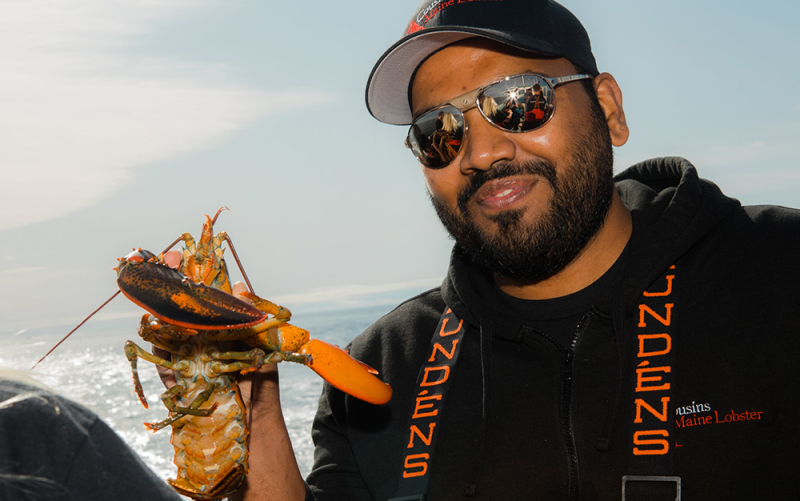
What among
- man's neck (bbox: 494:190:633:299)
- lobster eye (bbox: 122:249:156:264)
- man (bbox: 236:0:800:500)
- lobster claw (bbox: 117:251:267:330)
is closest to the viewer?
lobster claw (bbox: 117:251:267:330)

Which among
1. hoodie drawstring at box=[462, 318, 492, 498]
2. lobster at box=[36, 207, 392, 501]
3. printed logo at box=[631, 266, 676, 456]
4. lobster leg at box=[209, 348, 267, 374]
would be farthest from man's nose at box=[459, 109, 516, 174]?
lobster leg at box=[209, 348, 267, 374]

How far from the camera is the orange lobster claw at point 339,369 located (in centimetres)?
258

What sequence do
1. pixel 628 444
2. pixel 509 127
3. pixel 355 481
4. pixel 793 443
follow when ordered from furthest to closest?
pixel 355 481 → pixel 509 127 → pixel 628 444 → pixel 793 443

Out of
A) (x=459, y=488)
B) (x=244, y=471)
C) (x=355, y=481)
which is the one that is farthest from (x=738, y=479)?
(x=244, y=471)

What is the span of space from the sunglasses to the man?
0.01 meters

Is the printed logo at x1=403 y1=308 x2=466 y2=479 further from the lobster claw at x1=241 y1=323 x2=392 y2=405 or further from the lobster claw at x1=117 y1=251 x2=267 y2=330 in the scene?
the lobster claw at x1=117 y1=251 x2=267 y2=330

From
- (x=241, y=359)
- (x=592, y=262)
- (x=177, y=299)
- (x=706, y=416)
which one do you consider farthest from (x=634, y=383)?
(x=177, y=299)

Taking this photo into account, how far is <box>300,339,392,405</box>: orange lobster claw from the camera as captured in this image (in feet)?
8.46

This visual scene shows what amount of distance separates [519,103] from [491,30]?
403 millimetres

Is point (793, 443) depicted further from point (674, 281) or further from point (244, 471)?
point (244, 471)

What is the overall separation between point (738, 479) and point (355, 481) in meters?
1.96

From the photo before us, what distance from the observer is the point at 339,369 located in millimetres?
Result: 2586

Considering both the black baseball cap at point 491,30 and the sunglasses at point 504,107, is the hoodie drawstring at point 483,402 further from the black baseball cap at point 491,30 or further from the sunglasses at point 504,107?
the black baseball cap at point 491,30

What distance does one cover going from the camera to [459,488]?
9.85 ft
